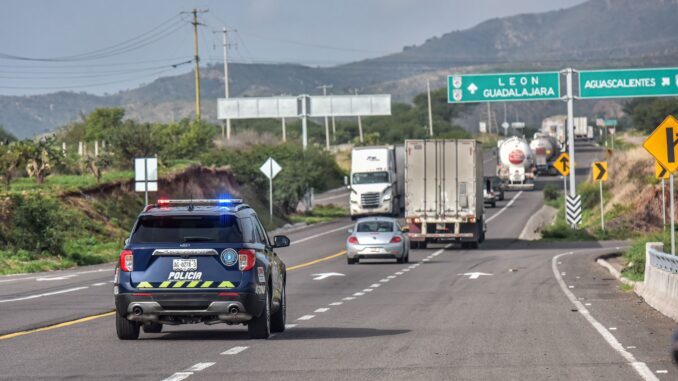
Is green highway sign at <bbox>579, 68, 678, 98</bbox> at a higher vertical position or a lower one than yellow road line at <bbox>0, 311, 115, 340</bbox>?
higher

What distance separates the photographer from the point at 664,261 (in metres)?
23.7

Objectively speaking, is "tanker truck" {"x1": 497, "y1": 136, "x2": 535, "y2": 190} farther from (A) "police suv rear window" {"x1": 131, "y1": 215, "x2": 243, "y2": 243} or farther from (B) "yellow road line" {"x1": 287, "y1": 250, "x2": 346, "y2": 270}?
(A) "police suv rear window" {"x1": 131, "y1": 215, "x2": 243, "y2": 243}

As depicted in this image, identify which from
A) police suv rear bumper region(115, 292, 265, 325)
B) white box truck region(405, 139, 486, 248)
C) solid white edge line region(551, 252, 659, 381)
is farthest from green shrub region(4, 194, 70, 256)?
police suv rear bumper region(115, 292, 265, 325)

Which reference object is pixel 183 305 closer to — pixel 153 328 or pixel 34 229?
pixel 153 328

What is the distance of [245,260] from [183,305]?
93 cm

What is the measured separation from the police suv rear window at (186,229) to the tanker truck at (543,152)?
329 ft

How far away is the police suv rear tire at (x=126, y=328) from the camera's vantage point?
1731cm

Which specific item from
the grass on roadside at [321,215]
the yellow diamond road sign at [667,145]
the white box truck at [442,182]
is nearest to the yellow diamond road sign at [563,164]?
the grass on roadside at [321,215]

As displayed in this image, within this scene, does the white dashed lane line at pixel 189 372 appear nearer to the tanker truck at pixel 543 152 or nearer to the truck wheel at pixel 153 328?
the truck wheel at pixel 153 328

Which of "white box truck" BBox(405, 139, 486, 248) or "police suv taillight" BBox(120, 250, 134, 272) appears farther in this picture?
"white box truck" BBox(405, 139, 486, 248)

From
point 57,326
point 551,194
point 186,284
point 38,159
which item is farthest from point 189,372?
point 551,194

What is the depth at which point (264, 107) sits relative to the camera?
4429 inches

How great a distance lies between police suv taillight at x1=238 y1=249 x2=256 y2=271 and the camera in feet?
55.5

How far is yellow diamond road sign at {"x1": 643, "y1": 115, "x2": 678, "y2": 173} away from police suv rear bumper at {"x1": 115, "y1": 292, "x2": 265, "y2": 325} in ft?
42.7
